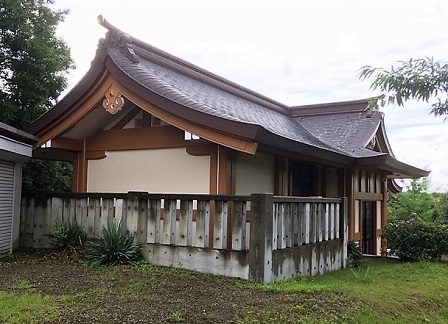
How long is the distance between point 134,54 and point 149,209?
3469mm

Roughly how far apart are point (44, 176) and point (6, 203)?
4.87 metres

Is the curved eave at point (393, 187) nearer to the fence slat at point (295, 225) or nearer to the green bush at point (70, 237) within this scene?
the fence slat at point (295, 225)

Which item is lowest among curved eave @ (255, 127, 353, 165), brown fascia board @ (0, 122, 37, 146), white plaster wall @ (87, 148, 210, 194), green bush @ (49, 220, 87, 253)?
green bush @ (49, 220, 87, 253)

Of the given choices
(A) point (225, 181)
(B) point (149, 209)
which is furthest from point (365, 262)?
(B) point (149, 209)

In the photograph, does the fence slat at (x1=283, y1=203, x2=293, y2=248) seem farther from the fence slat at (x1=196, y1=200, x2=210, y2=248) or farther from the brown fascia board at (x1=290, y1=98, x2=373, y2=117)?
the brown fascia board at (x1=290, y1=98, x2=373, y2=117)

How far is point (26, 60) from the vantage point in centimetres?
A: 1129

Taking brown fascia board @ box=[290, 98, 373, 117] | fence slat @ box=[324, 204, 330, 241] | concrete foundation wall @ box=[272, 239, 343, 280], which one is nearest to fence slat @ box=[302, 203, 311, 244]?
concrete foundation wall @ box=[272, 239, 343, 280]

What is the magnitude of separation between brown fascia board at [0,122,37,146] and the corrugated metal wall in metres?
0.51

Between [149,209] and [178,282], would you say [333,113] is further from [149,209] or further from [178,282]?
[178,282]

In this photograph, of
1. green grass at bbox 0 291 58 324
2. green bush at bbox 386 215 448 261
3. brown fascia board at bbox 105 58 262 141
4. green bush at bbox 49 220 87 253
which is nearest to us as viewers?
green grass at bbox 0 291 58 324

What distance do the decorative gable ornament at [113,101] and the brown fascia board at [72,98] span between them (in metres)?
0.35

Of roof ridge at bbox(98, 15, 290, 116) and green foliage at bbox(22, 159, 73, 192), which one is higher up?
roof ridge at bbox(98, 15, 290, 116)

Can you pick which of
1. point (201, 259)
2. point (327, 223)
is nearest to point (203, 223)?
point (201, 259)

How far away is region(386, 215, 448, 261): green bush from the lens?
10.6 m
